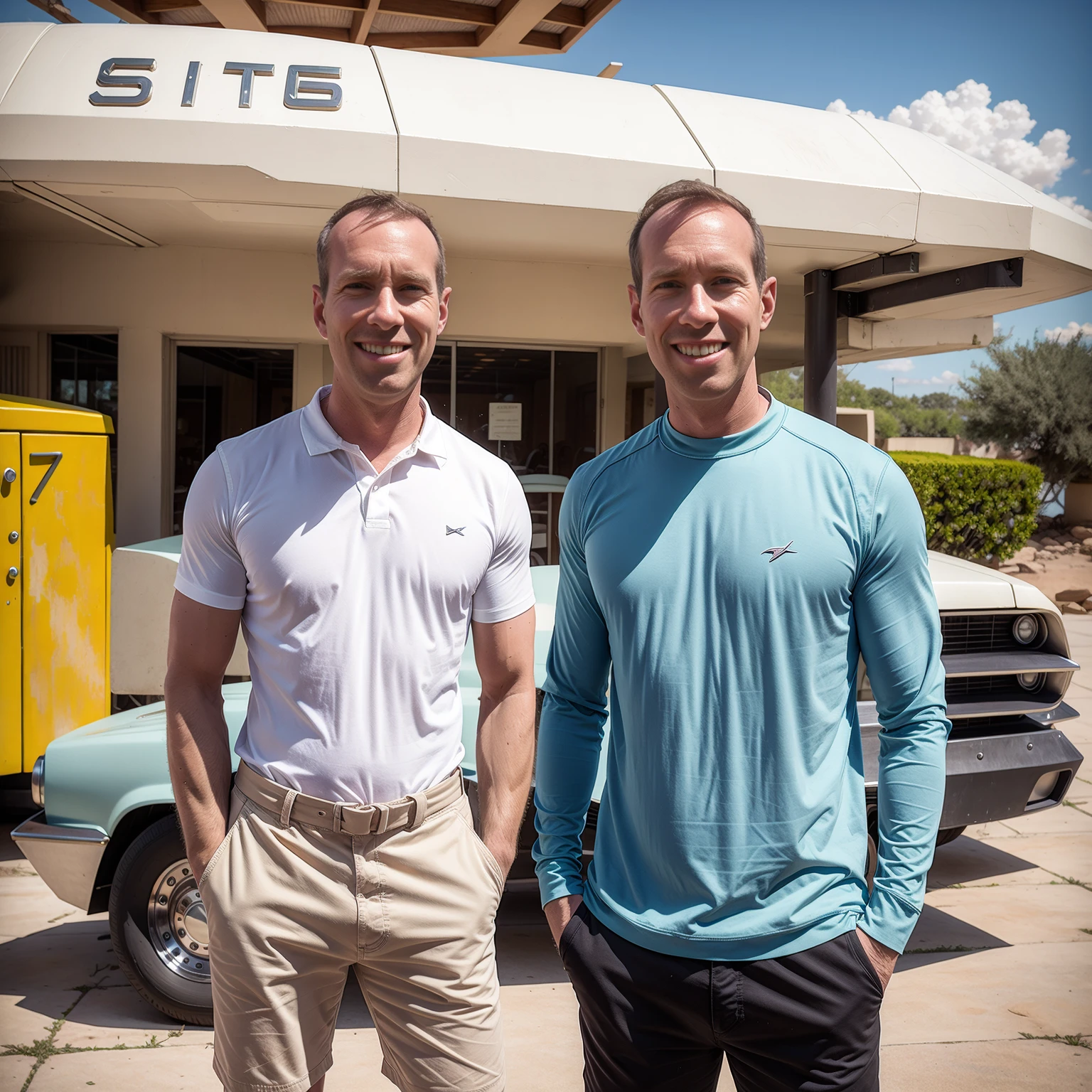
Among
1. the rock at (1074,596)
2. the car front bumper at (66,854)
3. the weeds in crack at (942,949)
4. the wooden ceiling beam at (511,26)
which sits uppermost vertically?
the wooden ceiling beam at (511,26)

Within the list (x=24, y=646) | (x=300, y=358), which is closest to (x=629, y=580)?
(x=24, y=646)

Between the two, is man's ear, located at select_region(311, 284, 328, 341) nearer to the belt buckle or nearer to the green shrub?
the belt buckle

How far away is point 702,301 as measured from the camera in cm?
187

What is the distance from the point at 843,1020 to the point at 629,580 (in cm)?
81

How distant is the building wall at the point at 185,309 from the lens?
902cm

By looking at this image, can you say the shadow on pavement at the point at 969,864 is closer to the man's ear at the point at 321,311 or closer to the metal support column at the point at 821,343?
the metal support column at the point at 821,343

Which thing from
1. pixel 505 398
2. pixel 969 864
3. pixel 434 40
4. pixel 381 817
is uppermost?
pixel 434 40

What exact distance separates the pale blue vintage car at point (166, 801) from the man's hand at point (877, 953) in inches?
87.1

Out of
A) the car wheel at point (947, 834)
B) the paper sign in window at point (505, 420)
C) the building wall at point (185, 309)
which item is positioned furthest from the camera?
the paper sign in window at point (505, 420)

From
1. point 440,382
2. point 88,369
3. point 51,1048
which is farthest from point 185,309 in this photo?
point 51,1048

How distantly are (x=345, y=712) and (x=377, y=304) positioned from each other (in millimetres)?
820

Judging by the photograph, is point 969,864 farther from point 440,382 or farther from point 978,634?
point 440,382

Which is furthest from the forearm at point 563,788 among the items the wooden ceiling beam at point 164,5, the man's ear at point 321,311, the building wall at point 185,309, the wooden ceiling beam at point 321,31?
the wooden ceiling beam at point 164,5

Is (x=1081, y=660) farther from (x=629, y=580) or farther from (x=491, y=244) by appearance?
(x=629, y=580)
